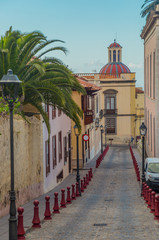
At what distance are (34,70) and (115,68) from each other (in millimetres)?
68533

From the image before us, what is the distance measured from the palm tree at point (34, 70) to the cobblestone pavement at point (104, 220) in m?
4.44

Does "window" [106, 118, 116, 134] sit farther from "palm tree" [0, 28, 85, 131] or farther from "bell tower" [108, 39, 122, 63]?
"palm tree" [0, 28, 85, 131]

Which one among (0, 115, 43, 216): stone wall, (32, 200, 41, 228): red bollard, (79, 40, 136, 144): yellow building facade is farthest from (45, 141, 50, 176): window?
(79, 40, 136, 144): yellow building facade

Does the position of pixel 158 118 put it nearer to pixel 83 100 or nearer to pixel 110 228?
pixel 83 100

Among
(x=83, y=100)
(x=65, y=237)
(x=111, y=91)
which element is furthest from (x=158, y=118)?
(x=111, y=91)

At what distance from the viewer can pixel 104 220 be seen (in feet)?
46.6

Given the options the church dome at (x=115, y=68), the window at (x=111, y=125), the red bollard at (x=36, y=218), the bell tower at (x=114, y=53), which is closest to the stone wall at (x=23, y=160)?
the red bollard at (x=36, y=218)

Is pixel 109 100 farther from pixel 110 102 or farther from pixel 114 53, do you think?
pixel 114 53

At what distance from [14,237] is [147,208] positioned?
8.41m

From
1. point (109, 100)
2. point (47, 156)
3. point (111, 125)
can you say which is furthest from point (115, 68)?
point (47, 156)

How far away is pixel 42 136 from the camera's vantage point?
75.7 ft

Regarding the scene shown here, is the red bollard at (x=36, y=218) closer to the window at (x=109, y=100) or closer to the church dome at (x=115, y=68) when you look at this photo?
the window at (x=109, y=100)

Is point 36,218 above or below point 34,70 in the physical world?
below

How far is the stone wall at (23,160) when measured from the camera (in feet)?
49.8
